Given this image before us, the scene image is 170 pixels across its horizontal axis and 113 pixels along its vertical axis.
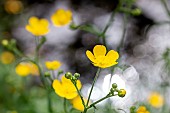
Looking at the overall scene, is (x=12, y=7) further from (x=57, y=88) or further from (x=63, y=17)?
(x=57, y=88)

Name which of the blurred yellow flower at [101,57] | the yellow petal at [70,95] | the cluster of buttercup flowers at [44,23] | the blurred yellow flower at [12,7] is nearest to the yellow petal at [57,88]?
the yellow petal at [70,95]

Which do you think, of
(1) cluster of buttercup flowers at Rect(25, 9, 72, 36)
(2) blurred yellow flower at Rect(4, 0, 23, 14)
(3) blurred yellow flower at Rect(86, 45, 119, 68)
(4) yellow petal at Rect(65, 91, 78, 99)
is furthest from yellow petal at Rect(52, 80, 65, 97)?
(2) blurred yellow flower at Rect(4, 0, 23, 14)

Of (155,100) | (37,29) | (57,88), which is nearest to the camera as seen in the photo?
(57,88)

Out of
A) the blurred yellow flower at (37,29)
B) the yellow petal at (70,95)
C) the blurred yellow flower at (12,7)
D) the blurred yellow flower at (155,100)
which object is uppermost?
the yellow petal at (70,95)

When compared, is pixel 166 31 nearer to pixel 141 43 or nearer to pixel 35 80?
pixel 141 43

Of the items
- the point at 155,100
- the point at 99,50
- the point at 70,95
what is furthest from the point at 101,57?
the point at 155,100

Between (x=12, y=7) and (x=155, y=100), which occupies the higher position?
(x=155, y=100)

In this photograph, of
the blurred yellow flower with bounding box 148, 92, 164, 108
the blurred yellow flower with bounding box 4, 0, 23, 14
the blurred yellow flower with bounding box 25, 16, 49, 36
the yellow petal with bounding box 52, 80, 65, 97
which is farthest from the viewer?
the blurred yellow flower with bounding box 4, 0, 23, 14

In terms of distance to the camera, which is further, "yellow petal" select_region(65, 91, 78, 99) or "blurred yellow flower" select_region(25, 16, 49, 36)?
"blurred yellow flower" select_region(25, 16, 49, 36)

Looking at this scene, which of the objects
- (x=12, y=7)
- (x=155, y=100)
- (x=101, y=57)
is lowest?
(x=12, y=7)

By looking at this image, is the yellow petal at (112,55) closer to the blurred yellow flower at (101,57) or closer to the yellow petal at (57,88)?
the blurred yellow flower at (101,57)

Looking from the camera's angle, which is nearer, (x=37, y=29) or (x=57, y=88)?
(x=57, y=88)

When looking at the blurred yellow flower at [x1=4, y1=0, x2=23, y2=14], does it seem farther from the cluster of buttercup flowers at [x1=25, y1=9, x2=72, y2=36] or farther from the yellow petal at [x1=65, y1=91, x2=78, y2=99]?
the yellow petal at [x1=65, y1=91, x2=78, y2=99]

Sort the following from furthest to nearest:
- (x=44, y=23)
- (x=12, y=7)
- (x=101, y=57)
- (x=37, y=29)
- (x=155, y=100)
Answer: (x=12, y=7) → (x=155, y=100) → (x=44, y=23) → (x=37, y=29) → (x=101, y=57)
